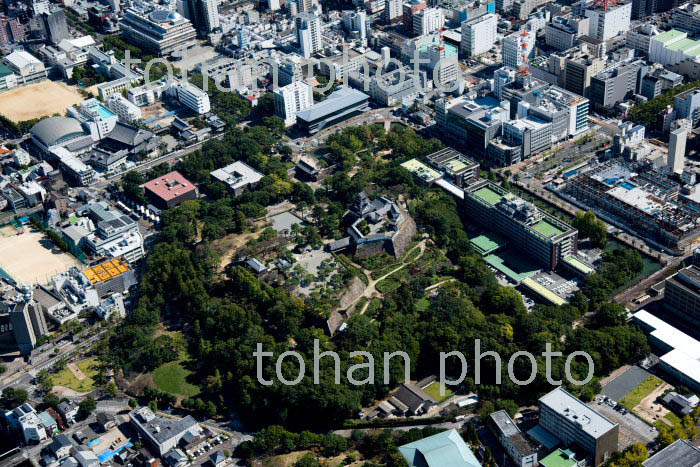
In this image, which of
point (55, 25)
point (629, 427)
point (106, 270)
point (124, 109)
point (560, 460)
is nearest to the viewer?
point (560, 460)

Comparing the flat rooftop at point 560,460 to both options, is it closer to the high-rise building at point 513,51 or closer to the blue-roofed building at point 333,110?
the blue-roofed building at point 333,110

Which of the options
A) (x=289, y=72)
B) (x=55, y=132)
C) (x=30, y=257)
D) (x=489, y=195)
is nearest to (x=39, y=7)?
(x=55, y=132)

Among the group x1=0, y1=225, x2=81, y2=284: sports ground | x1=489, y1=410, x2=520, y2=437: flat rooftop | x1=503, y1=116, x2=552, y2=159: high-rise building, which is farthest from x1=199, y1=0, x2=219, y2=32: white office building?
x1=489, y1=410, x2=520, y2=437: flat rooftop

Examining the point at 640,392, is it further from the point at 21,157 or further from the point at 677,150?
the point at 21,157

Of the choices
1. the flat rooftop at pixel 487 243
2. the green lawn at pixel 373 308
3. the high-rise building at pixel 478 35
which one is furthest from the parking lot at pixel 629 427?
the high-rise building at pixel 478 35

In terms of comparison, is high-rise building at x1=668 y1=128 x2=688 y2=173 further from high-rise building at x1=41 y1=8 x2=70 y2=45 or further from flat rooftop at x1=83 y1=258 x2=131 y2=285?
high-rise building at x1=41 y1=8 x2=70 y2=45

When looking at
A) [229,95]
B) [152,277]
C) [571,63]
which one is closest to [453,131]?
[571,63]
